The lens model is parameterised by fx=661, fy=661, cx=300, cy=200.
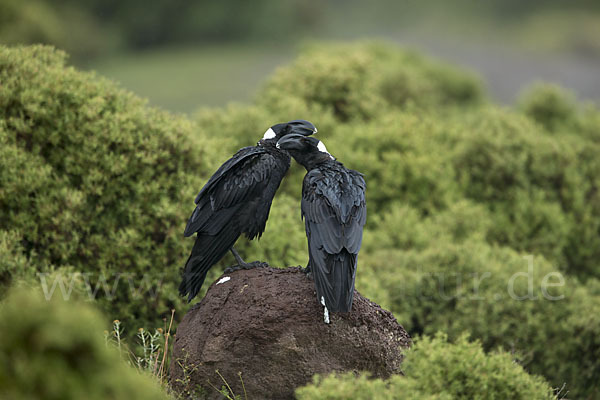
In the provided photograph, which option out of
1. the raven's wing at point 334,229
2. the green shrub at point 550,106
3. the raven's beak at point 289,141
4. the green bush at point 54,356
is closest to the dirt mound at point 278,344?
the raven's wing at point 334,229

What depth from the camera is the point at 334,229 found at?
185 inches

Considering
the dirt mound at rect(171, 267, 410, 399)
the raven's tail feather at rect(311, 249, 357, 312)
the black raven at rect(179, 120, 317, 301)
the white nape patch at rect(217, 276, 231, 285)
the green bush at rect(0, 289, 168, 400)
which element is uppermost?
the black raven at rect(179, 120, 317, 301)

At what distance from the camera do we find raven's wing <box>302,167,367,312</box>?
177 inches

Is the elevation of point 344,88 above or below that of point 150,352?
above

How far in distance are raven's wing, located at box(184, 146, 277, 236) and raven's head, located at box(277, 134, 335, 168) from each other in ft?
0.74

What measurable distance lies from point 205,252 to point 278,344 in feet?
3.36

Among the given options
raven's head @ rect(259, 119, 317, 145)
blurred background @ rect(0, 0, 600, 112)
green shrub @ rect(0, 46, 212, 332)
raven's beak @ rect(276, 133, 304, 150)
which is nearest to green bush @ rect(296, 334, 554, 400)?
raven's beak @ rect(276, 133, 304, 150)

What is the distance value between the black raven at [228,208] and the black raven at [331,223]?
0.31 m

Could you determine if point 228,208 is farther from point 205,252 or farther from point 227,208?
point 205,252

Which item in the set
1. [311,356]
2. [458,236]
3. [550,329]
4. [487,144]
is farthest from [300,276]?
[487,144]

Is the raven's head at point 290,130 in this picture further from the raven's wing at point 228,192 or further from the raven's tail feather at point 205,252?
the raven's tail feather at point 205,252

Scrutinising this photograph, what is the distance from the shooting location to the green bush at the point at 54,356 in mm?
2697

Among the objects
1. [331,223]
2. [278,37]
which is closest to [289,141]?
[331,223]

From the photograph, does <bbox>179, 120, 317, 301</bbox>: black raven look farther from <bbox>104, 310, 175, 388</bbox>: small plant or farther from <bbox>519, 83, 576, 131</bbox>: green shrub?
<bbox>519, 83, 576, 131</bbox>: green shrub
